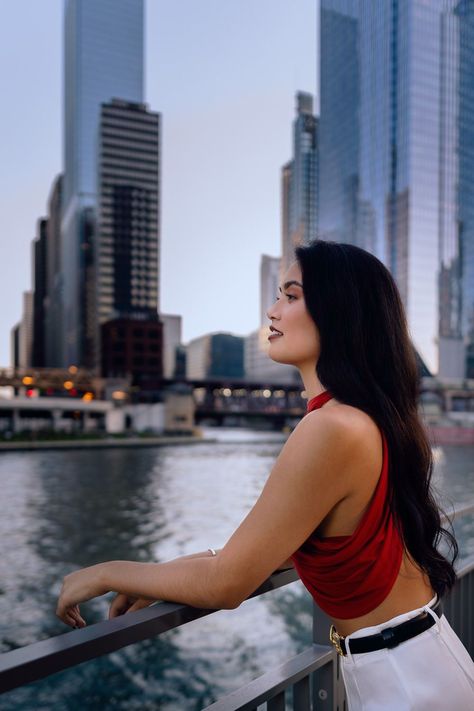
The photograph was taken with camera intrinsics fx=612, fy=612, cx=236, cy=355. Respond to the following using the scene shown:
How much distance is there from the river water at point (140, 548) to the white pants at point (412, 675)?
572 millimetres

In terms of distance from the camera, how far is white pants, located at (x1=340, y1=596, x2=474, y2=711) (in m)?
1.20

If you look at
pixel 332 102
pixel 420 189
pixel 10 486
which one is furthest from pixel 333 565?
pixel 332 102

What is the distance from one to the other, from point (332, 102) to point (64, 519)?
117 meters

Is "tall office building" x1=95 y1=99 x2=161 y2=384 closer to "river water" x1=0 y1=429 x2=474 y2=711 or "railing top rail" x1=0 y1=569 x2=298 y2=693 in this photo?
"river water" x1=0 y1=429 x2=474 y2=711

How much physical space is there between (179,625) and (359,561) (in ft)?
1.27

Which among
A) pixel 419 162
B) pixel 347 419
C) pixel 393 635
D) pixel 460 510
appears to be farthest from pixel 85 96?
pixel 393 635

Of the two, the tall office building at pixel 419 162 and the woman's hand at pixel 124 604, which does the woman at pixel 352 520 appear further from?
the tall office building at pixel 419 162

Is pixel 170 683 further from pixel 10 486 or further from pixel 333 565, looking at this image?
pixel 10 486

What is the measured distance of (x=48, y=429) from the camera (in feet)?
214

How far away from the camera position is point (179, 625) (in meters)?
1.24

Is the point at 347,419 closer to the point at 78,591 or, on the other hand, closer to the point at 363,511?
the point at 363,511

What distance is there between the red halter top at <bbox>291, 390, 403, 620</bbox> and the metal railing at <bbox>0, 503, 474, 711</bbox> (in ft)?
0.70

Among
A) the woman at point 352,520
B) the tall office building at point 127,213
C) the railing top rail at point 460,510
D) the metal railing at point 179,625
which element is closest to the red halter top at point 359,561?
the woman at point 352,520

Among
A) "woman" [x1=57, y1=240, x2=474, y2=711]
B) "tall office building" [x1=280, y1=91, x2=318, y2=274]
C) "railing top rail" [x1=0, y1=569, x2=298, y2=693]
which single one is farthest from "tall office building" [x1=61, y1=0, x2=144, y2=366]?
"railing top rail" [x1=0, y1=569, x2=298, y2=693]
